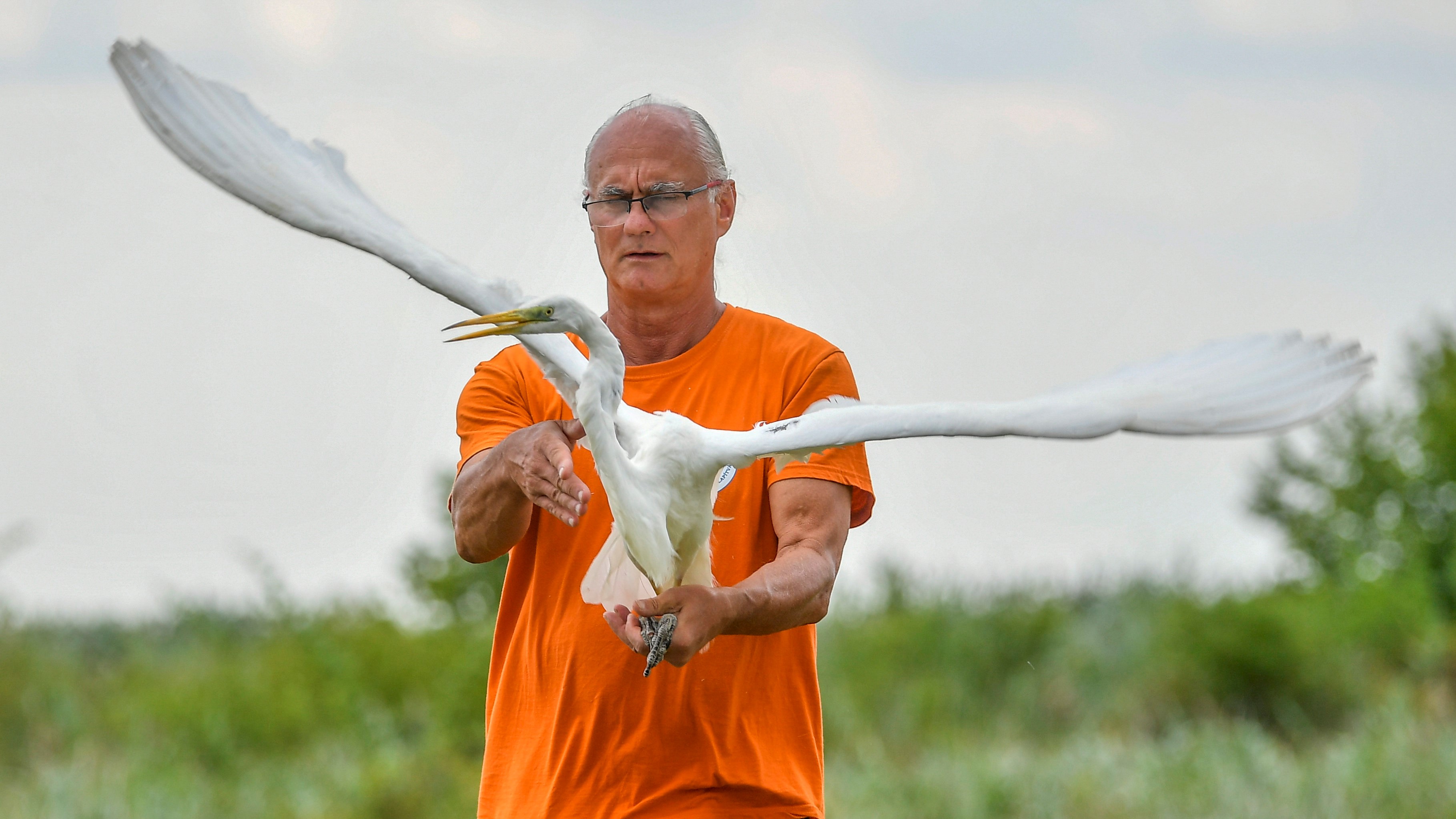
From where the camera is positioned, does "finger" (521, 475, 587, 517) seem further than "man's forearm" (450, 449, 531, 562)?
No

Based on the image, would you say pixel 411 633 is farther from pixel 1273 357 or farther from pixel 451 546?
pixel 1273 357

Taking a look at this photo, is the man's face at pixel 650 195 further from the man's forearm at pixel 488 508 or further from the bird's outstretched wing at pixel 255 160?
the man's forearm at pixel 488 508

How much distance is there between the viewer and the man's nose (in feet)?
9.93

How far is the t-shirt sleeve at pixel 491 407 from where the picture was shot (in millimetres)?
3057

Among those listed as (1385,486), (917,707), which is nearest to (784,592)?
(917,707)

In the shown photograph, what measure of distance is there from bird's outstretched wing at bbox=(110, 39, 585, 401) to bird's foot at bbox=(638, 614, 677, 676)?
36.6 inches

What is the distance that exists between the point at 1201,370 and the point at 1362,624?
12762 millimetres

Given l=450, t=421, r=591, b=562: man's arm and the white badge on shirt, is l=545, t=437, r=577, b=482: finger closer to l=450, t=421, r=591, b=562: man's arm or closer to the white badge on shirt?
l=450, t=421, r=591, b=562: man's arm

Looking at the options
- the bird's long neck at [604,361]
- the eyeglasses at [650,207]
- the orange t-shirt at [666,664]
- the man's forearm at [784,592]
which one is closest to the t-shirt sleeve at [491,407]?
the orange t-shirt at [666,664]

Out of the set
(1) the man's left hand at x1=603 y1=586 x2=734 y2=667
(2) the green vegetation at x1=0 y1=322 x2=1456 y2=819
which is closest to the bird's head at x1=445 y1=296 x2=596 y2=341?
(1) the man's left hand at x1=603 y1=586 x2=734 y2=667

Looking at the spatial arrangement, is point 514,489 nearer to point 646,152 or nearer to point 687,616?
point 687,616

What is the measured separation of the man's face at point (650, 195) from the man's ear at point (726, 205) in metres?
0.11

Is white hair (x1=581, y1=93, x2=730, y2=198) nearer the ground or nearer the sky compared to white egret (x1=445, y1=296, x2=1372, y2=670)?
nearer the sky

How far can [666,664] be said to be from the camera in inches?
115
